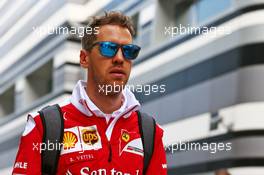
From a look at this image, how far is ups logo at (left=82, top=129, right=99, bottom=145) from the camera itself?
273cm

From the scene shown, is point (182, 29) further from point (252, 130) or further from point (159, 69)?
point (252, 130)

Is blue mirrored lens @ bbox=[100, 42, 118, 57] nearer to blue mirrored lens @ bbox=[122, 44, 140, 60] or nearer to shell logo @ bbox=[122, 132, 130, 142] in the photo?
blue mirrored lens @ bbox=[122, 44, 140, 60]

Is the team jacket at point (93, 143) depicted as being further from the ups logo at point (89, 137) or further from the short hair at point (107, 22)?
the short hair at point (107, 22)

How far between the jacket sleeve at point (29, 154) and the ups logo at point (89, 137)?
0.74ft

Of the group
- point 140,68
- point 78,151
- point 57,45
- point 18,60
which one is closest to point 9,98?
point 18,60

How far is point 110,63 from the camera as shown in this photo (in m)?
2.67

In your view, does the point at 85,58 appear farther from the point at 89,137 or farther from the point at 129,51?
the point at 89,137

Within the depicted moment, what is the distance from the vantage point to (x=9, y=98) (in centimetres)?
3191


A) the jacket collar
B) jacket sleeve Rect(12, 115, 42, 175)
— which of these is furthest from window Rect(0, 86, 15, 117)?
jacket sleeve Rect(12, 115, 42, 175)

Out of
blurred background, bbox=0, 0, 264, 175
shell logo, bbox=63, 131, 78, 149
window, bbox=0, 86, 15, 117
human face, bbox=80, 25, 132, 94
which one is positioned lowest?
shell logo, bbox=63, 131, 78, 149

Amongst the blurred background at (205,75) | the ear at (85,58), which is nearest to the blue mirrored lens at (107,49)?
the ear at (85,58)

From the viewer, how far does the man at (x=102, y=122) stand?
102 inches

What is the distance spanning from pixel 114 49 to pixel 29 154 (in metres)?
0.56

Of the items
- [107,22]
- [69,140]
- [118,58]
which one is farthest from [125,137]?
[107,22]
